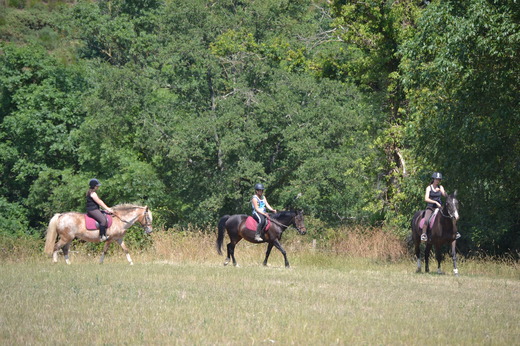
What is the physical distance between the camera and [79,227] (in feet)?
66.0

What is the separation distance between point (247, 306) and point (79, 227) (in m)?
9.98

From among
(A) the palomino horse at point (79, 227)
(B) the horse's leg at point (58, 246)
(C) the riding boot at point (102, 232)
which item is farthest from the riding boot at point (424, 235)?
(B) the horse's leg at point (58, 246)

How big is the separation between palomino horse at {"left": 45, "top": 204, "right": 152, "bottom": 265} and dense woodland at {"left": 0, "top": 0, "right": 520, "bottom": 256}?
10.2 m

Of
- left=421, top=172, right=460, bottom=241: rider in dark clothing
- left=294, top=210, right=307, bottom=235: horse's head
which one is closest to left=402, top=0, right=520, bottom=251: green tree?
left=421, top=172, right=460, bottom=241: rider in dark clothing

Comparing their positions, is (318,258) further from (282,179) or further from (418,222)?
(282,179)

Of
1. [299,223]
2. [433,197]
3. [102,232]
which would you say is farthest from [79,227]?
[433,197]

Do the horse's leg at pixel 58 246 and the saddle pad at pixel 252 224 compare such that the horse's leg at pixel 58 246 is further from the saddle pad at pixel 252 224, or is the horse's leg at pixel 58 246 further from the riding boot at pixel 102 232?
the saddle pad at pixel 252 224

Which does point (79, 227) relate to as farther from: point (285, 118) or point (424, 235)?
point (285, 118)

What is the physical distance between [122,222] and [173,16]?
62.8ft

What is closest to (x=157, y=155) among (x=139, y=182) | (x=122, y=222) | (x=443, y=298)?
(x=139, y=182)

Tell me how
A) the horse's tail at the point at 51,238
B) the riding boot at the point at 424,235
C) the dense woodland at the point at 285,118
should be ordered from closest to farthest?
the riding boot at the point at 424,235 → the horse's tail at the point at 51,238 → the dense woodland at the point at 285,118

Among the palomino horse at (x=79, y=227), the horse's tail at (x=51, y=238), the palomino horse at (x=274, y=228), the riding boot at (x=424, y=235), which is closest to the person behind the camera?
the riding boot at (x=424, y=235)

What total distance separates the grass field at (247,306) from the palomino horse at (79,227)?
1.42 m

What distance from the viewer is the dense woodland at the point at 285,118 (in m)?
20.8
